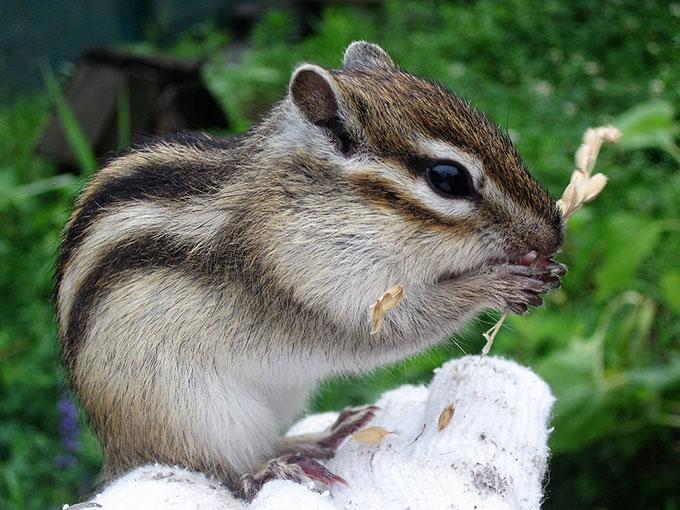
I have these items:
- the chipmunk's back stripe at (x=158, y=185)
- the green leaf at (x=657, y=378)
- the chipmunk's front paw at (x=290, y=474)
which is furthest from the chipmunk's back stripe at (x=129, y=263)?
the green leaf at (x=657, y=378)

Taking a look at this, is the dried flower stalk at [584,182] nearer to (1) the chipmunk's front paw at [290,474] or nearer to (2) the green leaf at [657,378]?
(1) the chipmunk's front paw at [290,474]

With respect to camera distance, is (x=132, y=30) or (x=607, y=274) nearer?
(x=607, y=274)

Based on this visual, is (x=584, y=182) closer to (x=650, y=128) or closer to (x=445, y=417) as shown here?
(x=445, y=417)

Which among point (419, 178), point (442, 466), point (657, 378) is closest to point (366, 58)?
point (419, 178)

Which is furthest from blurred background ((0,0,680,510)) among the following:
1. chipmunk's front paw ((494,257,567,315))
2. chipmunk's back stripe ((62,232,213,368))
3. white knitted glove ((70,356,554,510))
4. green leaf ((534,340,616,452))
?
chipmunk's back stripe ((62,232,213,368))

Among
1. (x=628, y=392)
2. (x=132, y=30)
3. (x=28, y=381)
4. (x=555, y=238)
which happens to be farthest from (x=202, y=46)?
(x=555, y=238)

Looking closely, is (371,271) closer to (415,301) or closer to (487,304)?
(415,301)

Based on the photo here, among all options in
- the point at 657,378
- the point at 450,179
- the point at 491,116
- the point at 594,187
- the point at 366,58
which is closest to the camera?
the point at 450,179
